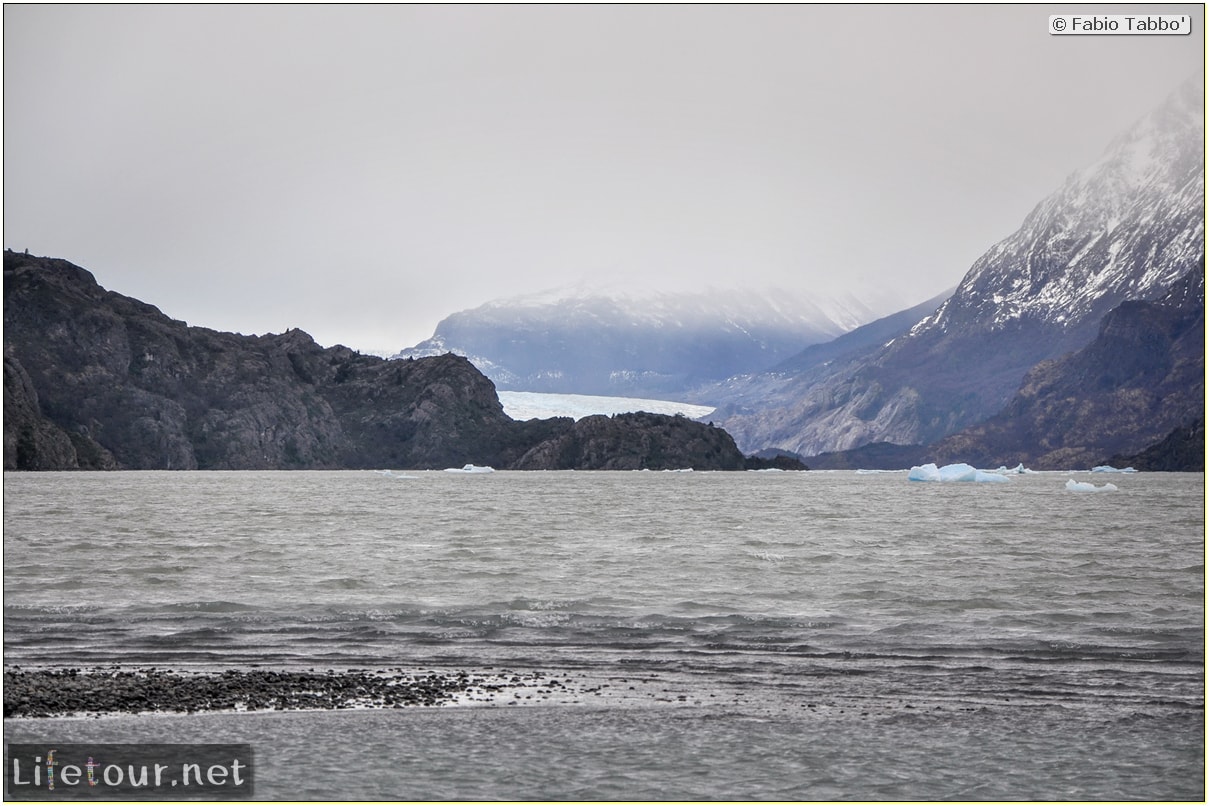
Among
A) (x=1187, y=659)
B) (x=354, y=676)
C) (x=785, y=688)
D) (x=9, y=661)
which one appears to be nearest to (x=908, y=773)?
(x=785, y=688)

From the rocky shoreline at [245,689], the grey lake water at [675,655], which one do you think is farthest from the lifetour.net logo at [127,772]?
the rocky shoreline at [245,689]

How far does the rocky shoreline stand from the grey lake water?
67 centimetres

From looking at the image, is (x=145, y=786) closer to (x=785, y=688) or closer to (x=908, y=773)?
(x=908, y=773)

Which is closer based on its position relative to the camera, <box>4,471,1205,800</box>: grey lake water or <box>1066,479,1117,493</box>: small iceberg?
<box>4,471,1205,800</box>: grey lake water

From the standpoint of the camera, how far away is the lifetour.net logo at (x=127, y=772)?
14641 mm

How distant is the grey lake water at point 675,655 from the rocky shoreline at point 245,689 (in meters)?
0.67

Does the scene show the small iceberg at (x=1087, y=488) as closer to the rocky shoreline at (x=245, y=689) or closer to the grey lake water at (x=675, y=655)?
the grey lake water at (x=675, y=655)

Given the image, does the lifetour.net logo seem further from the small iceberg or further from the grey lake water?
the small iceberg

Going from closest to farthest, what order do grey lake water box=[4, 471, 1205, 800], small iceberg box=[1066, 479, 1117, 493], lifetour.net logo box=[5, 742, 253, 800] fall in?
lifetour.net logo box=[5, 742, 253, 800] → grey lake water box=[4, 471, 1205, 800] → small iceberg box=[1066, 479, 1117, 493]

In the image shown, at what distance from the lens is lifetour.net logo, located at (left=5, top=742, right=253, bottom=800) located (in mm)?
14641

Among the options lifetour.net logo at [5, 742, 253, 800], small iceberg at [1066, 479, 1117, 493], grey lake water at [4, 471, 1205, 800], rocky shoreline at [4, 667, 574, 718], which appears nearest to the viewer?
lifetour.net logo at [5, 742, 253, 800]

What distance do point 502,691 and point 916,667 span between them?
8.86 m

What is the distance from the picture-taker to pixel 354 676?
23.2 m

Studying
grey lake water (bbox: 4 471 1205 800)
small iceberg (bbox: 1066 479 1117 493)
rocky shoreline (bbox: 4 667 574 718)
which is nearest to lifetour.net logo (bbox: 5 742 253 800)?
grey lake water (bbox: 4 471 1205 800)
